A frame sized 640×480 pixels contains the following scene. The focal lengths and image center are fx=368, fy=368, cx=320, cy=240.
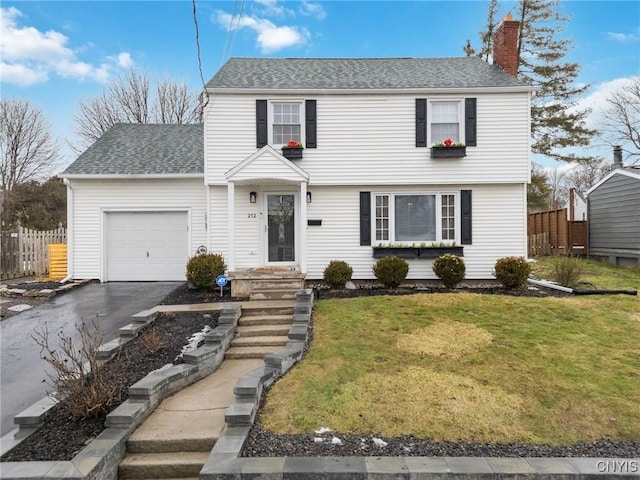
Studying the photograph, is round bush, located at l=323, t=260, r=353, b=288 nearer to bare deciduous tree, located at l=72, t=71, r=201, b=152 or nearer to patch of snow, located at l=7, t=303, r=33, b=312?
patch of snow, located at l=7, t=303, r=33, b=312

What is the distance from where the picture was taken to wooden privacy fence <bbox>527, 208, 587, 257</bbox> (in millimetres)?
16938

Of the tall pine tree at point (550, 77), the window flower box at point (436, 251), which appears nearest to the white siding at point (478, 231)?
the window flower box at point (436, 251)

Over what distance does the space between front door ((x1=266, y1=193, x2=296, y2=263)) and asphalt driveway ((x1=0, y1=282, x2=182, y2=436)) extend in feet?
9.80

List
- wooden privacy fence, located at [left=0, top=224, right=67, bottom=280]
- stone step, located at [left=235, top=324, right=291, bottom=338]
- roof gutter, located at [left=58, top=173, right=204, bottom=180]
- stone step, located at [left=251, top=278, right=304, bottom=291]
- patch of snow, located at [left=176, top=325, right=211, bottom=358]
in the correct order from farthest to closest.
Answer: wooden privacy fence, located at [left=0, top=224, right=67, bottom=280] → roof gutter, located at [left=58, top=173, right=204, bottom=180] → stone step, located at [left=251, top=278, right=304, bottom=291] → stone step, located at [left=235, top=324, right=291, bottom=338] → patch of snow, located at [left=176, top=325, right=211, bottom=358]

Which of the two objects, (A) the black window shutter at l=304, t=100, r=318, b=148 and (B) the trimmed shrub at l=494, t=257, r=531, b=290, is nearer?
(B) the trimmed shrub at l=494, t=257, r=531, b=290

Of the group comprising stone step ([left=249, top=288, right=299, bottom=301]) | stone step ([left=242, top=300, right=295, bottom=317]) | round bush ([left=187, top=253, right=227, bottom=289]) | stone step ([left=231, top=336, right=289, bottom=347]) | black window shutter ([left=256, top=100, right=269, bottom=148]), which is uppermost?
black window shutter ([left=256, top=100, right=269, bottom=148])

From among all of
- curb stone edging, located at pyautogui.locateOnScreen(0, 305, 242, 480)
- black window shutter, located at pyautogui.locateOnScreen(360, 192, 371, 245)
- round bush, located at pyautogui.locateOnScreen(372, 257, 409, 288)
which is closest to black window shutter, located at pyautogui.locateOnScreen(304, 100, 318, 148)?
black window shutter, located at pyautogui.locateOnScreen(360, 192, 371, 245)

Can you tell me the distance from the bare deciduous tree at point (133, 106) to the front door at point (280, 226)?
58.8 ft

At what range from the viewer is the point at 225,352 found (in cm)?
598

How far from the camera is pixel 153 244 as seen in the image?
11.4 m

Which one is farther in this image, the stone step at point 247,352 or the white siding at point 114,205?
the white siding at point 114,205

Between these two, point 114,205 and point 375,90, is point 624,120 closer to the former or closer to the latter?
point 375,90

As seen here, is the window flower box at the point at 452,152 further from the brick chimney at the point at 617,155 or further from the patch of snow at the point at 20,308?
the brick chimney at the point at 617,155

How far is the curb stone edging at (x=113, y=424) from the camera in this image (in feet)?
10.1
